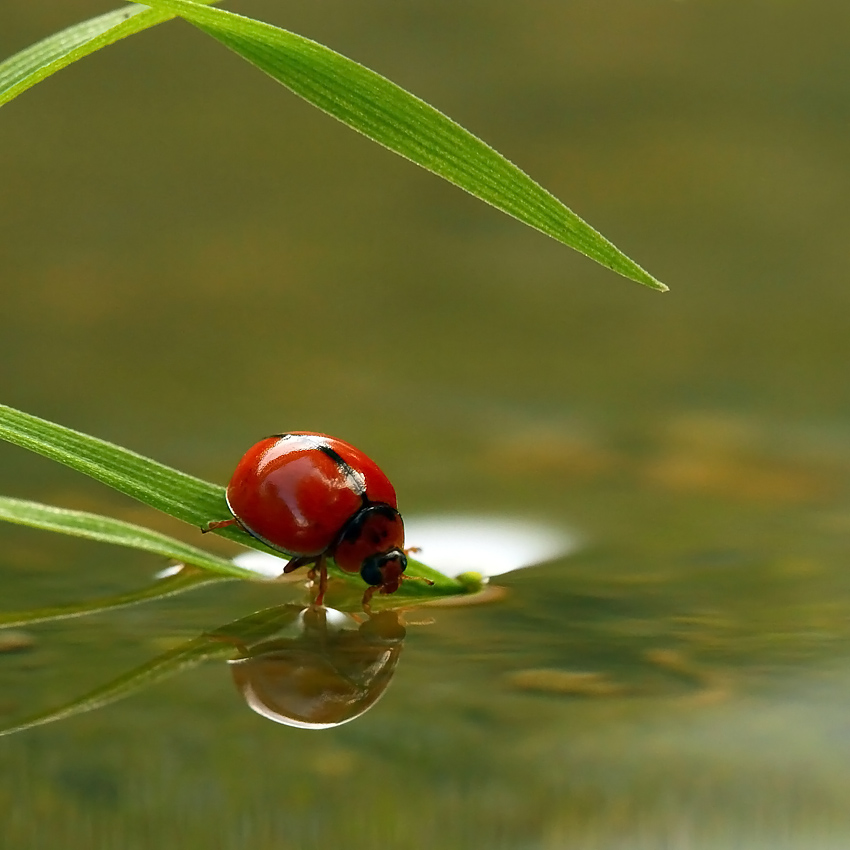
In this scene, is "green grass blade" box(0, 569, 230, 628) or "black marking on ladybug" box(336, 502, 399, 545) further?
"black marking on ladybug" box(336, 502, 399, 545)

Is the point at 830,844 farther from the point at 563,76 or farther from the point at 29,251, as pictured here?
the point at 563,76

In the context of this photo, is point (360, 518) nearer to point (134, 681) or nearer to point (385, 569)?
point (385, 569)

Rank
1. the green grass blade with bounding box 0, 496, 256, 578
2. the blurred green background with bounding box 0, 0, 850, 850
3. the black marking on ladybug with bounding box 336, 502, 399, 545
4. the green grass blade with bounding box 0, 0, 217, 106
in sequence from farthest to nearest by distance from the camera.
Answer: the black marking on ladybug with bounding box 336, 502, 399, 545
the green grass blade with bounding box 0, 0, 217, 106
the green grass blade with bounding box 0, 496, 256, 578
the blurred green background with bounding box 0, 0, 850, 850

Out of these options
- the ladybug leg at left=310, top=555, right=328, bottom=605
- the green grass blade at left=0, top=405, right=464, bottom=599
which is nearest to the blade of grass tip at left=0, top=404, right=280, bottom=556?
the green grass blade at left=0, top=405, right=464, bottom=599

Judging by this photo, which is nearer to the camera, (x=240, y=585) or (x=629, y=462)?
(x=240, y=585)

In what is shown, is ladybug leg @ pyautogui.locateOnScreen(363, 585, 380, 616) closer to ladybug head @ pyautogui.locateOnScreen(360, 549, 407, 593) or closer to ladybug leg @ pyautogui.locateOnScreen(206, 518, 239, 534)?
ladybug head @ pyautogui.locateOnScreen(360, 549, 407, 593)

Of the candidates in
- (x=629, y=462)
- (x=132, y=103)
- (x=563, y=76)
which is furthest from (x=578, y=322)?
(x=132, y=103)
